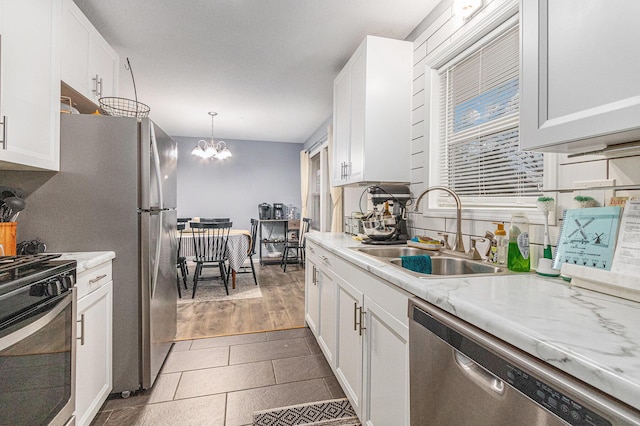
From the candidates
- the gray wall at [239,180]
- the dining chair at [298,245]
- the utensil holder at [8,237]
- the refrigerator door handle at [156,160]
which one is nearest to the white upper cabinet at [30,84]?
the utensil holder at [8,237]

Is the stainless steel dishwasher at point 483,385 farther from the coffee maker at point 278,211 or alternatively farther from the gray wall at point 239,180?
the gray wall at point 239,180

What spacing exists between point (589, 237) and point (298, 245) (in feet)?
16.6

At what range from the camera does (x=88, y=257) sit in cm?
168

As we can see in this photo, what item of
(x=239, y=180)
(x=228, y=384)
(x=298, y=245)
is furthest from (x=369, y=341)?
(x=239, y=180)

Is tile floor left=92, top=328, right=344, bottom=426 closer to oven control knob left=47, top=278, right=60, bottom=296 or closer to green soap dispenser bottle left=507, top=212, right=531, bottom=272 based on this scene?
oven control knob left=47, top=278, right=60, bottom=296

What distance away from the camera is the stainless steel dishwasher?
1.91ft

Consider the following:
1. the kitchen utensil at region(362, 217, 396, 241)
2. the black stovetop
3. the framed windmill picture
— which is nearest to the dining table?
the kitchen utensil at region(362, 217, 396, 241)

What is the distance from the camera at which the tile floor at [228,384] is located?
1.79m

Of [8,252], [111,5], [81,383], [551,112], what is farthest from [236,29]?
[81,383]

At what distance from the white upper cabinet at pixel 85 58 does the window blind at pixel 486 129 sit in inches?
91.8

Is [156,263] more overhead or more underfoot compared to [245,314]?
more overhead

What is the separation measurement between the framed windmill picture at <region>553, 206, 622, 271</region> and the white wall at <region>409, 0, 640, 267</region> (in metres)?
0.09

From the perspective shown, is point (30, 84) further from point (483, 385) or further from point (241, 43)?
point (483, 385)

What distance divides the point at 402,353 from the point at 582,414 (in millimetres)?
678
